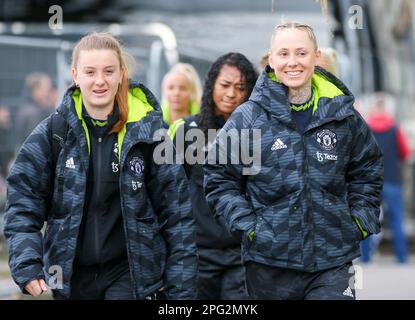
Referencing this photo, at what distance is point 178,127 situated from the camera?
6.29m

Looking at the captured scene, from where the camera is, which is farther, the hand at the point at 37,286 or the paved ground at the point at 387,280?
Answer: the paved ground at the point at 387,280

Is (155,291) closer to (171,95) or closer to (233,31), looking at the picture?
(171,95)

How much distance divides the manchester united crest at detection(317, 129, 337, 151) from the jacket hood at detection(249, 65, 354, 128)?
0.05 metres

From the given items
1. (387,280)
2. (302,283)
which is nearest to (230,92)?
(302,283)

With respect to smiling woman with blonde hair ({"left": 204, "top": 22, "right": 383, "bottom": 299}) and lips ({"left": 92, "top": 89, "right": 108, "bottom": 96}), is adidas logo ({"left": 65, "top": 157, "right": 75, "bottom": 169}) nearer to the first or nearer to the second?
lips ({"left": 92, "top": 89, "right": 108, "bottom": 96})

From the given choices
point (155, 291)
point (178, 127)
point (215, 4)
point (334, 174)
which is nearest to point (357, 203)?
point (334, 174)

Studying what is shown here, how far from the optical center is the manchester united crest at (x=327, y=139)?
15.7ft

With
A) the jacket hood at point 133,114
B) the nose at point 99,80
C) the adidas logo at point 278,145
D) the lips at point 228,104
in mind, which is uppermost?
the nose at point 99,80

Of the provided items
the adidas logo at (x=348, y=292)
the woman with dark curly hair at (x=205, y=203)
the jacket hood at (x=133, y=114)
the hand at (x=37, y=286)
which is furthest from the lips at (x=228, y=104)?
the hand at (x=37, y=286)

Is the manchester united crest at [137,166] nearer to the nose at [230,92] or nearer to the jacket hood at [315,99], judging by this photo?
the jacket hood at [315,99]

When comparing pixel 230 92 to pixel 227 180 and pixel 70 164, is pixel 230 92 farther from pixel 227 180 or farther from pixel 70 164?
pixel 70 164

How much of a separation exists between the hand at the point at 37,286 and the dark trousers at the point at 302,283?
879mm

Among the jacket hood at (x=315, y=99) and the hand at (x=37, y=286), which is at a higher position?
Answer: the jacket hood at (x=315, y=99)

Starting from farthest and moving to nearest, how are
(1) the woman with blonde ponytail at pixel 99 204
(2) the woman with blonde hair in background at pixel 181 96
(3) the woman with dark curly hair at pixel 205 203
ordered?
(2) the woman with blonde hair in background at pixel 181 96 < (3) the woman with dark curly hair at pixel 205 203 < (1) the woman with blonde ponytail at pixel 99 204
